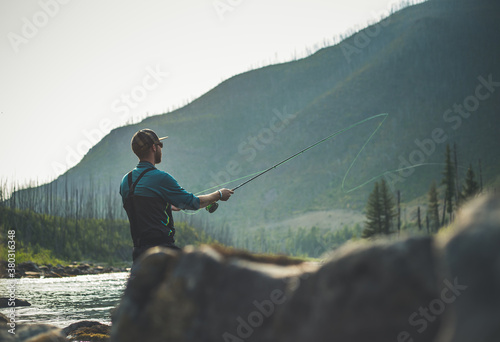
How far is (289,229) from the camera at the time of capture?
189m

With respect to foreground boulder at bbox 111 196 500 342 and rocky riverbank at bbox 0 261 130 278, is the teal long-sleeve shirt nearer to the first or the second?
foreground boulder at bbox 111 196 500 342

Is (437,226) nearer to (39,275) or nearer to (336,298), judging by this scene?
(39,275)

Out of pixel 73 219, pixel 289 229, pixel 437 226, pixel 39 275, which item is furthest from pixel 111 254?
pixel 289 229

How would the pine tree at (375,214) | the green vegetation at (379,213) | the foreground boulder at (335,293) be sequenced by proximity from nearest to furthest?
the foreground boulder at (335,293) < the green vegetation at (379,213) < the pine tree at (375,214)

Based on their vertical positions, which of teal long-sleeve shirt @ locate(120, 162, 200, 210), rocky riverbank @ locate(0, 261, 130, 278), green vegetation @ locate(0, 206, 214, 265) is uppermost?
teal long-sleeve shirt @ locate(120, 162, 200, 210)

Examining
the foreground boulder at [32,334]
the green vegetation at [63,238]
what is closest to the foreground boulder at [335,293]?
the foreground boulder at [32,334]

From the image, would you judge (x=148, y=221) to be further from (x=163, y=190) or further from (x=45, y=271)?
(x=45, y=271)

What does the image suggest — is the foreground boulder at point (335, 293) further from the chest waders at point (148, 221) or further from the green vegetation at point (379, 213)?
the green vegetation at point (379, 213)

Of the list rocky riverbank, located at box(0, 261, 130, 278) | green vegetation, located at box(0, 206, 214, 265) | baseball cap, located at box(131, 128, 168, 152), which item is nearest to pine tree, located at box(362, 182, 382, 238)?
rocky riverbank, located at box(0, 261, 130, 278)

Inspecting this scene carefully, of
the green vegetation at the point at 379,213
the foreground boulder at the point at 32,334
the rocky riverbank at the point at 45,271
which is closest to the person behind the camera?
the foreground boulder at the point at 32,334

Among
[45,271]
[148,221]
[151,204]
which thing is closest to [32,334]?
[148,221]

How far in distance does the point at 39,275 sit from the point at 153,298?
59.3 m

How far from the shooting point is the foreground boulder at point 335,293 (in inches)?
96.1

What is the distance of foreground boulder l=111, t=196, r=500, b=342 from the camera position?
2441mm
